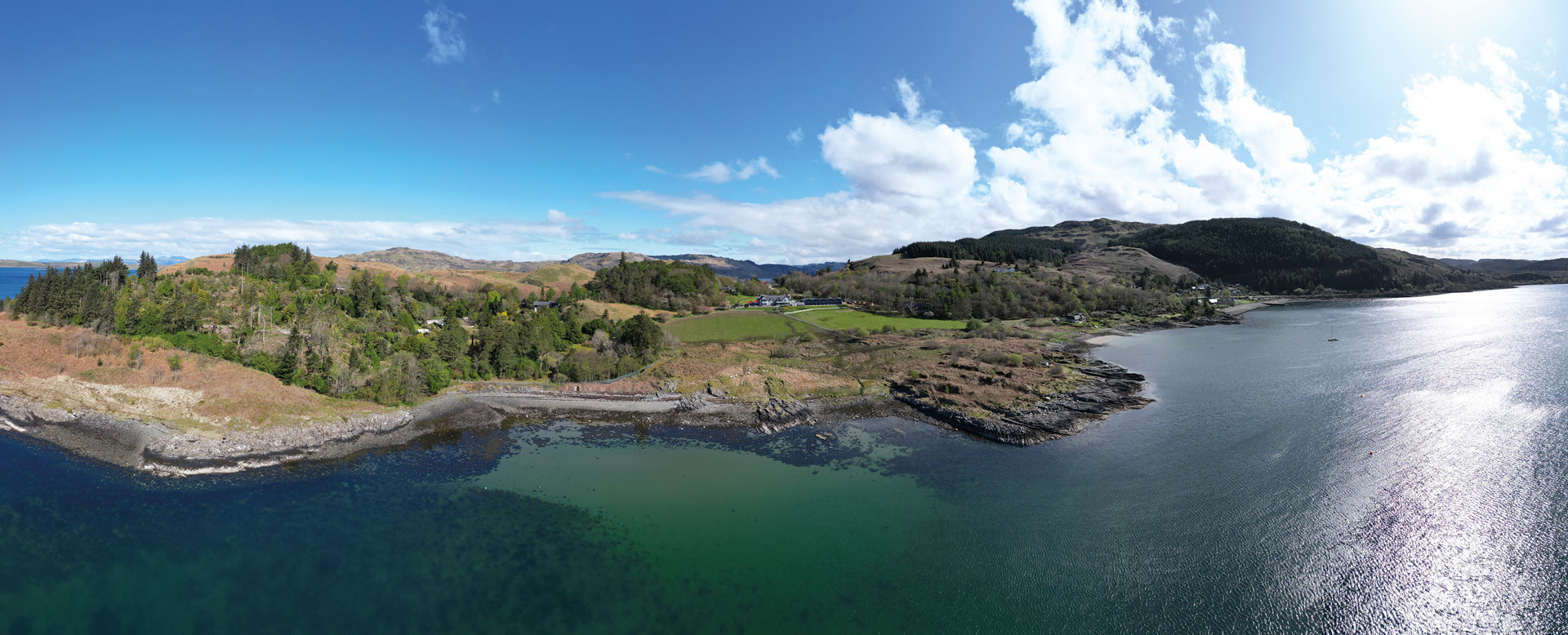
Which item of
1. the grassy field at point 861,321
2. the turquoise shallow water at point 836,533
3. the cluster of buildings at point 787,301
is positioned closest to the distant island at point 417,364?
the grassy field at point 861,321

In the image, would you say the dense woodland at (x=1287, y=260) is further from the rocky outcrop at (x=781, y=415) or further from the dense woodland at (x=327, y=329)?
the dense woodland at (x=327, y=329)

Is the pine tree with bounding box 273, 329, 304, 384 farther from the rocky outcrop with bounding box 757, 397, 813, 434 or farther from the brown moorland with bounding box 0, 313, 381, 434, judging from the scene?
the rocky outcrop with bounding box 757, 397, 813, 434

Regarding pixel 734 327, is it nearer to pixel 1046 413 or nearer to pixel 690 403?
pixel 690 403

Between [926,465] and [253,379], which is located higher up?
[253,379]

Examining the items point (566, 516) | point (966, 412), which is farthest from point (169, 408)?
point (966, 412)

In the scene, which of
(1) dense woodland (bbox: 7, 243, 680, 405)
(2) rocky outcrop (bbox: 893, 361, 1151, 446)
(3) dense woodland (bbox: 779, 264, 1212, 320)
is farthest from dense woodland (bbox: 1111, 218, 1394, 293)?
(1) dense woodland (bbox: 7, 243, 680, 405)

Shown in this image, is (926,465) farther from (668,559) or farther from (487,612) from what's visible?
(487,612)
